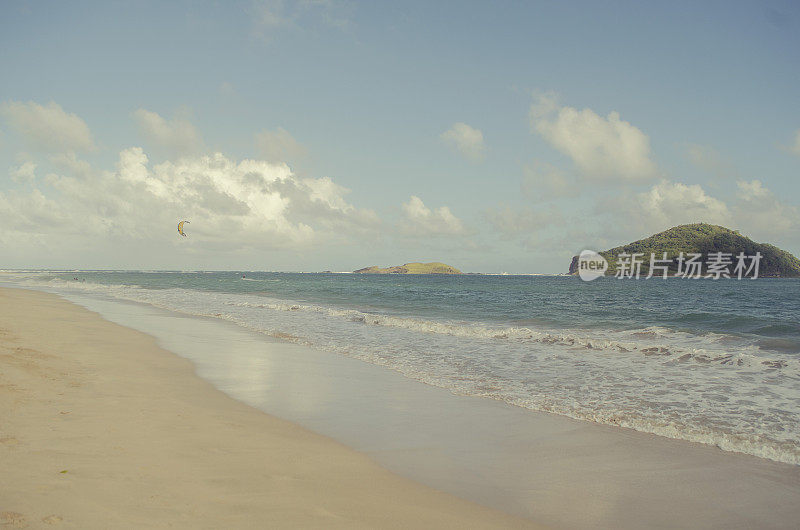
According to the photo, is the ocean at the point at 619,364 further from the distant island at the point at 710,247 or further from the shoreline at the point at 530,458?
the distant island at the point at 710,247

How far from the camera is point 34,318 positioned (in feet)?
62.1

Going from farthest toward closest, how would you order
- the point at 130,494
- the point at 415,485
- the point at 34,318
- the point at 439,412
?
the point at 34,318, the point at 439,412, the point at 415,485, the point at 130,494

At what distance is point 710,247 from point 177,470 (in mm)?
172207

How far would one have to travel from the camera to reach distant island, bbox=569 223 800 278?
145125 millimetres

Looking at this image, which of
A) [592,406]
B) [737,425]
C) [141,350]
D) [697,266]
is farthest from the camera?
[697,266]

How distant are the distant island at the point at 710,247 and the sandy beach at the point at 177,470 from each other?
160589 mm

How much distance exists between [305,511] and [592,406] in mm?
6422

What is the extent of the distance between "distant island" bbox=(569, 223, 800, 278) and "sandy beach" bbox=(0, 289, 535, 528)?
160589 millimetres

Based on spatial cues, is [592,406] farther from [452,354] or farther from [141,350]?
[141,350]

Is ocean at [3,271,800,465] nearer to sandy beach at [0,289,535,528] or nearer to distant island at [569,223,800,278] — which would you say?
sandy beach at [0,289,535,528]

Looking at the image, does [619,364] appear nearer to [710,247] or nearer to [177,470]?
[177,470]

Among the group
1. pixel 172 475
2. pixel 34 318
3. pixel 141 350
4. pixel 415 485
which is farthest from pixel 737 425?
pixel 34 318

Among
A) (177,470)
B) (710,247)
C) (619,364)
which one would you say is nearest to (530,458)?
(177,470)

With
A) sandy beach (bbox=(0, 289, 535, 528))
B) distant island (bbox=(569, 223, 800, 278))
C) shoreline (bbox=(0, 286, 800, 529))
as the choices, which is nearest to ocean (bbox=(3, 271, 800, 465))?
shoreline (bbox=(0, 286, 800, 529))
